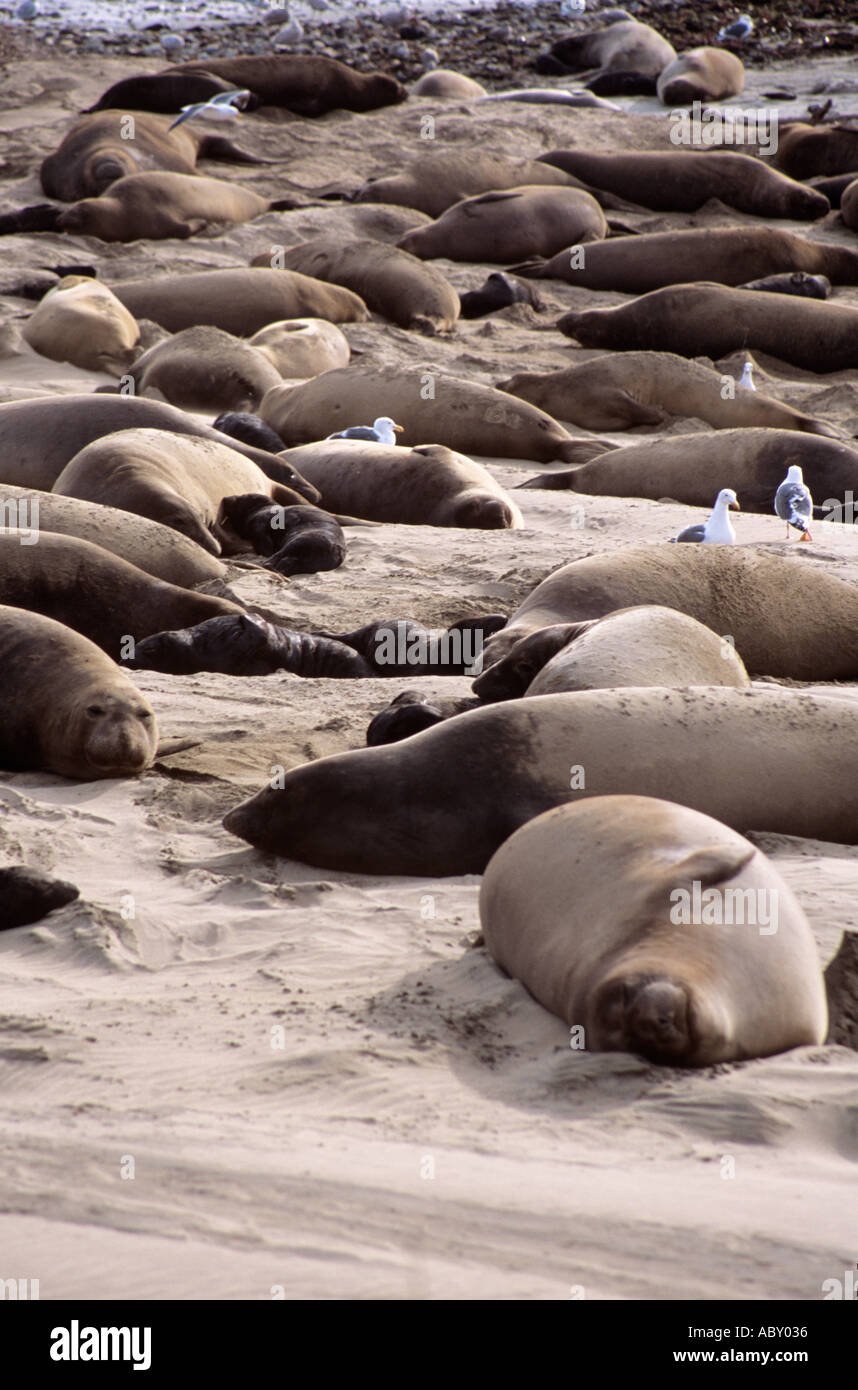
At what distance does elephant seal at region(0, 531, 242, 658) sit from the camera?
15.8ft

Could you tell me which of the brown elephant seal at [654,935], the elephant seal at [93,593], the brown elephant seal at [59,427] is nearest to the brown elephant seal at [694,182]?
the brown elephant seal at [59,427]

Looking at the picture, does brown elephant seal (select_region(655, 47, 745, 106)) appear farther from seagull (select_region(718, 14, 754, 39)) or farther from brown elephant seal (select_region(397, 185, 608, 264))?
brown elephant seal (select_region(397, 185, 608, 264))

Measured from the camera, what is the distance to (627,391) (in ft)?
29.6

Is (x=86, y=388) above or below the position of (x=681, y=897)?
below

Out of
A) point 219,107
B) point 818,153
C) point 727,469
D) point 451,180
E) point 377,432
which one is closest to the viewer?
point 727,469

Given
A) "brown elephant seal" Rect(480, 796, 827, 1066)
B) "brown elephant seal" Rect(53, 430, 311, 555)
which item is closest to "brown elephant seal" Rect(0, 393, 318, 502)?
"brown elephant seal" Rect(53, 430, 311, 555)

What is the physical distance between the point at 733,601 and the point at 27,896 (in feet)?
8.81

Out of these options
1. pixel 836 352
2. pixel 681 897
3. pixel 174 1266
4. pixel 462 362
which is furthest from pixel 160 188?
pixel 174 1266

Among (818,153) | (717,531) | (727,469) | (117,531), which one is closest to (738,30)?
(818,153)

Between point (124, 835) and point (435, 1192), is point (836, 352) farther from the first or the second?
point (435, 1192)

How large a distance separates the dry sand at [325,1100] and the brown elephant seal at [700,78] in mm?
16125

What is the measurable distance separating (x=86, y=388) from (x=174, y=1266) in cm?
742

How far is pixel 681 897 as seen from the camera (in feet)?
8.39

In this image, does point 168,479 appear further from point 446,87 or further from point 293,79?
point 446,87
